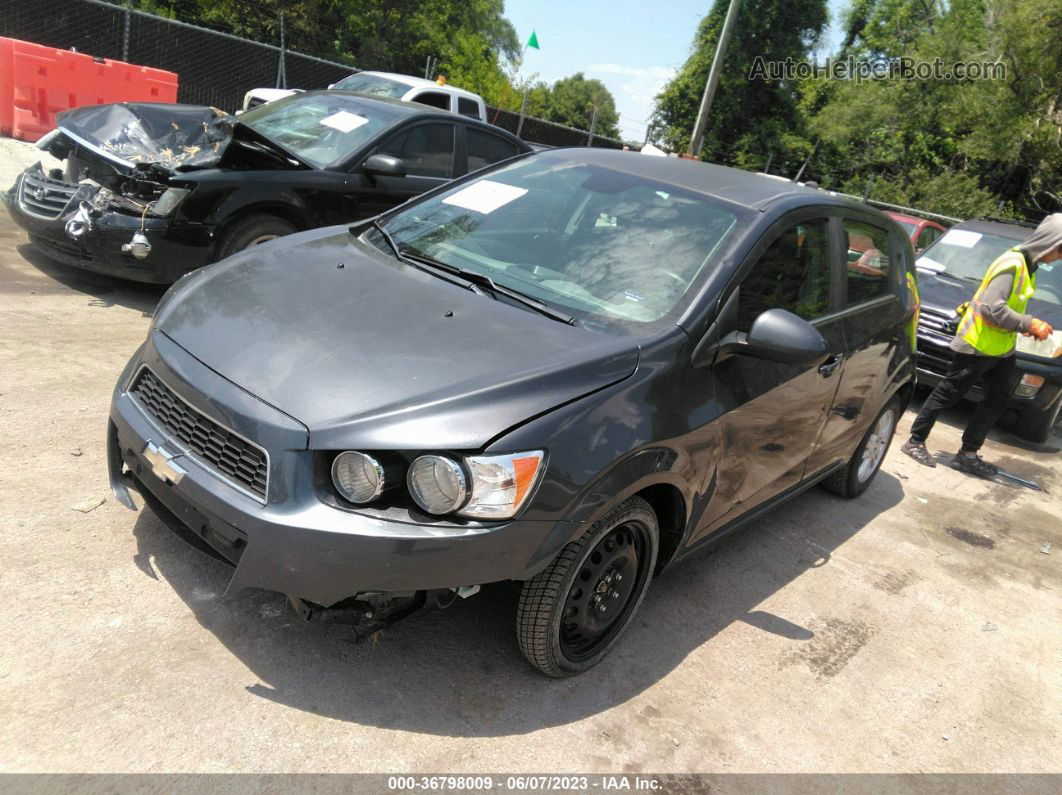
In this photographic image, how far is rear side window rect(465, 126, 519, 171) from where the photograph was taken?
24.3ft

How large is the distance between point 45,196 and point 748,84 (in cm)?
3442

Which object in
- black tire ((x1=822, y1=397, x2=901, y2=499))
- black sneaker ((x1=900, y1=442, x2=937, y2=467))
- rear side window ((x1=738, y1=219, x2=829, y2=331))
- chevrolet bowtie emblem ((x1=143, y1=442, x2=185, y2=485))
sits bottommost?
black sneaker ((x1=900, y1=442, x2=937, y2=467))

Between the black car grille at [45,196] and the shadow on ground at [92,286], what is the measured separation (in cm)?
50

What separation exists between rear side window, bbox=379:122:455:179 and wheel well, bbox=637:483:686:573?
448 centimetres

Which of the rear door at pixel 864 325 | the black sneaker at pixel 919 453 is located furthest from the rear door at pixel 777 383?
the black sneaker at pixel 919 453

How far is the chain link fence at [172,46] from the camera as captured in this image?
51.7 feet

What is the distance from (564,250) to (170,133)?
4.26 m

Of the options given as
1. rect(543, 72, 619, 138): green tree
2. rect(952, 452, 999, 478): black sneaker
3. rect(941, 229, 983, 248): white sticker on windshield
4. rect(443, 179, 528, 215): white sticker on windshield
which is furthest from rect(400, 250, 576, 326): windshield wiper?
rect(543, 72, 619, 138): green tree

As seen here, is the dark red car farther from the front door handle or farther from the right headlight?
the right headlight

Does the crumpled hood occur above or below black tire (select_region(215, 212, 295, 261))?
above

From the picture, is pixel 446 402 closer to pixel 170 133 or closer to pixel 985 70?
pixel 170 133

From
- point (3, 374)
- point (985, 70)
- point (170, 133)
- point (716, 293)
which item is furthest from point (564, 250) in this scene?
point (985, 70)

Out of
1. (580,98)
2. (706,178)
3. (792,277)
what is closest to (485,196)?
(706,178)

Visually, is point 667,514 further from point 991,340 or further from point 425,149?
point 425,149
